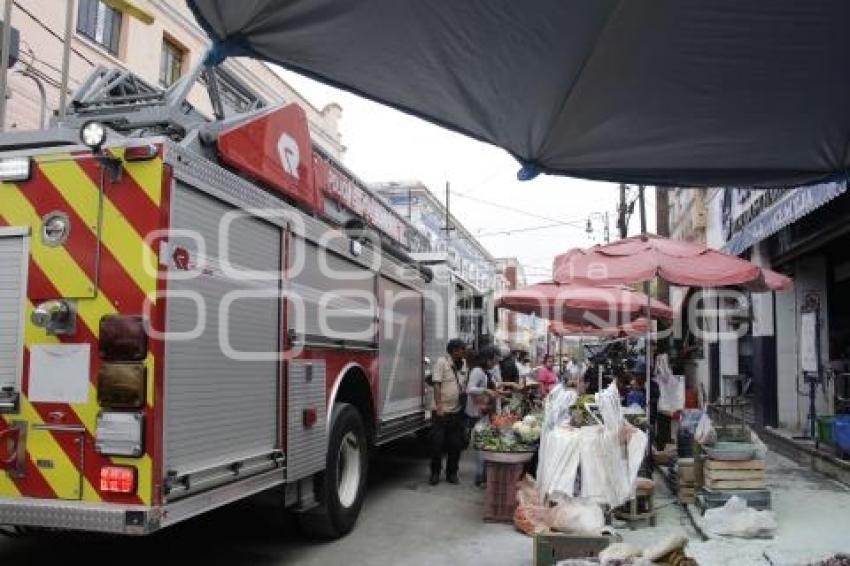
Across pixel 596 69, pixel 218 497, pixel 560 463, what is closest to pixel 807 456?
pixel 560 463

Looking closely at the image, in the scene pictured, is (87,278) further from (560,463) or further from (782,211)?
(782,211)

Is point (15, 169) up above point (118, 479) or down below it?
above

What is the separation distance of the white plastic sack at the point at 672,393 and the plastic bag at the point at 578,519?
3749 mm

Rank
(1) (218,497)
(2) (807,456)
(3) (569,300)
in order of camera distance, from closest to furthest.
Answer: (1) (218,497) < (2) (807,456) < (3) (569,300)

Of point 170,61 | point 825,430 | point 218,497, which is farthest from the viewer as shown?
point 170,61

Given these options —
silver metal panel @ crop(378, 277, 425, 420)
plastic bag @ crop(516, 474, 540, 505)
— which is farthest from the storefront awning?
silver metal panel @ crop(378, 277, 425, 420)

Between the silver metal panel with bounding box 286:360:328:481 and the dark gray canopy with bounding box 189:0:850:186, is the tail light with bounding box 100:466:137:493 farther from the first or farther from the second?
the dark gray canopy with bounding box 189:0:850:186

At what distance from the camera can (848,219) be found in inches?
370

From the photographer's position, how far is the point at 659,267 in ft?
25.9

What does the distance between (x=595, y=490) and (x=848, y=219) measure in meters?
4.89

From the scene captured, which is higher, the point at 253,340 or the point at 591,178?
the point at 591,178

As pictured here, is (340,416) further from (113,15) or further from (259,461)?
(113,15)

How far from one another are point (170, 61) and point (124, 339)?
53.8ft

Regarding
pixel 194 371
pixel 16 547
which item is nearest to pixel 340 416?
pixel 194 371
